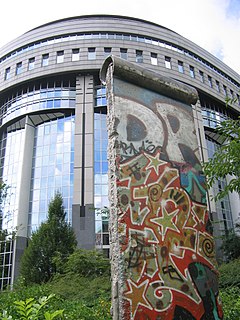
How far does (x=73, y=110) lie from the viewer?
30.3 metres

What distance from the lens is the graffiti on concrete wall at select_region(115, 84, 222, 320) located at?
3908 millimetres

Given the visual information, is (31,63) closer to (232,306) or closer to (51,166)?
(51,166)

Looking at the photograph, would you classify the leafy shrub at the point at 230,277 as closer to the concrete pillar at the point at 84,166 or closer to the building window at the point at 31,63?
the concrete pillar at the point at 84,166

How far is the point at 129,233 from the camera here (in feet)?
13.2

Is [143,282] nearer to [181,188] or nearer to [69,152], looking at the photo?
[181,188]

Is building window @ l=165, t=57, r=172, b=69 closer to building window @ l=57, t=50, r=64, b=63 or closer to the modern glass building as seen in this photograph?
the modern glass building

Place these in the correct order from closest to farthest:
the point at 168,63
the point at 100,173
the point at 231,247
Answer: the point at 231,247 → the point at 100,173 → the point at 168,63

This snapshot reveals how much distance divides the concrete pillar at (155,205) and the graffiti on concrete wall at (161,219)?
0.4 inches

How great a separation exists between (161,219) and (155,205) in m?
0.21

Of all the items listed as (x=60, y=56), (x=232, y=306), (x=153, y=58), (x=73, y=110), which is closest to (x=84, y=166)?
(x=73, y=110)

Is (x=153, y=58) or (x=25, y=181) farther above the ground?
(x=153, y=58)

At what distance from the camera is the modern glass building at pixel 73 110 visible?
26.8 meters

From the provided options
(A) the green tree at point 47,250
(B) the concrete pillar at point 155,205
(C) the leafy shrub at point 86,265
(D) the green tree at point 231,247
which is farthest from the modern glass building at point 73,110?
(B) the concrete pillar at point 155,205

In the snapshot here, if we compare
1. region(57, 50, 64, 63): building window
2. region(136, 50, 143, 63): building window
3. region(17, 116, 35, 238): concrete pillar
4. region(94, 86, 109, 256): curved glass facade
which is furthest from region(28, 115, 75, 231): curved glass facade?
region(136, 50, 143, 63): building window
